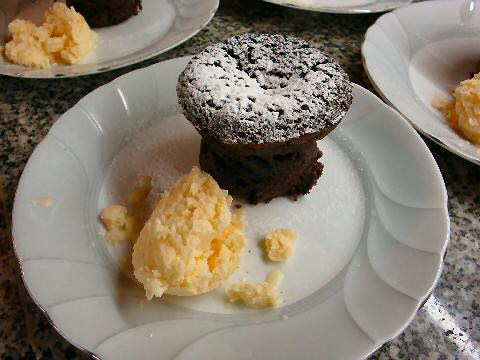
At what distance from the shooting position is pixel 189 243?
2.78 ft

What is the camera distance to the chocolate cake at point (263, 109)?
0.92m

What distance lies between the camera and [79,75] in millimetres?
1289

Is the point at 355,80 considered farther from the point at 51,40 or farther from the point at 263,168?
the point at 51,40

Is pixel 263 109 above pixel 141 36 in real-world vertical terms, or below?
above

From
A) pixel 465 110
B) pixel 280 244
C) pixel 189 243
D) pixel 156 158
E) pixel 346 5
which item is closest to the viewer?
pixel 189 243

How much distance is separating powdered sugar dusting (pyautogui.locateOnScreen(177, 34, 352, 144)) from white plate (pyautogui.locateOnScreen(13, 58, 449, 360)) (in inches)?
8.0

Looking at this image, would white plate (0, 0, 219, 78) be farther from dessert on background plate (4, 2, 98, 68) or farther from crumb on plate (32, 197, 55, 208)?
crumb on plate (32, 197, 55, 208)

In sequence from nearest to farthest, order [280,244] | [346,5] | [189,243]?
[189,243] < [280,244] < [346,5]

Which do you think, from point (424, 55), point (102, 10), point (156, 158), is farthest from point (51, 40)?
point (424, 55)

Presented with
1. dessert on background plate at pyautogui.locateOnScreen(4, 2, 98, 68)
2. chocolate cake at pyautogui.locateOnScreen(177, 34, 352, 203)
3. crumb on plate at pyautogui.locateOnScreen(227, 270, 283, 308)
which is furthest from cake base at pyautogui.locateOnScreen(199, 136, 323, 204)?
dessert on background plate at pyautogui.locateOnScreen(4, 2, 98, 68)

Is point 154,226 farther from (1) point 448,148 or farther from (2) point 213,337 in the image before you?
(1) point 448,148

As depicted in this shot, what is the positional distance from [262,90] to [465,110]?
2.02ft

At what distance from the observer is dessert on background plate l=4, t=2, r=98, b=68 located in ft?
4.35

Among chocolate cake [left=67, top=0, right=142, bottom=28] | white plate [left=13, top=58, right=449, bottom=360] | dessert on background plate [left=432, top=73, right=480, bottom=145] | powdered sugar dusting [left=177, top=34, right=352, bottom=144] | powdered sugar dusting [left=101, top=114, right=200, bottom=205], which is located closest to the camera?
white plate [left=13, top=58, right=449, bottom=360]
